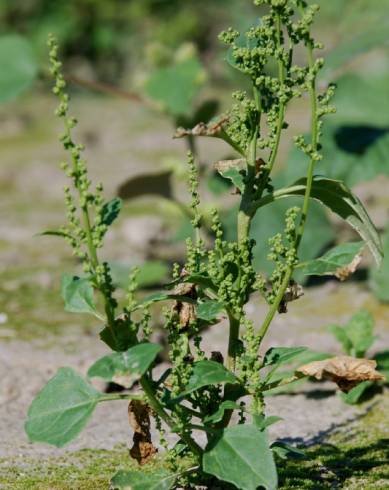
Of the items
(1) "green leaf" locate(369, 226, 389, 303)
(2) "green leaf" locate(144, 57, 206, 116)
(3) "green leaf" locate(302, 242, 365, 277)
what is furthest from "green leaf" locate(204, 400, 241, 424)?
(2) "green leaf" locate(144, 57, 206, 116)

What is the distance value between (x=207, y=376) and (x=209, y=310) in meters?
0.10

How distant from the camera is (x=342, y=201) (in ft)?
5.29

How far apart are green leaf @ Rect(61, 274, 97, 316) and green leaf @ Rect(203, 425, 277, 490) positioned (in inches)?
10.9

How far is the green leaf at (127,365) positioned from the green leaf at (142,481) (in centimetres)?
22

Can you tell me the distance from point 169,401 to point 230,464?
130mm

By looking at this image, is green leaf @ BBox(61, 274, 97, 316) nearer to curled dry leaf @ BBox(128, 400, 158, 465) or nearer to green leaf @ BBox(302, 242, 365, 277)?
curled dry leaf @ BBox(128, 400, 158, 465)

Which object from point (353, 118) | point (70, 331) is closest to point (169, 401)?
point (70, 331)

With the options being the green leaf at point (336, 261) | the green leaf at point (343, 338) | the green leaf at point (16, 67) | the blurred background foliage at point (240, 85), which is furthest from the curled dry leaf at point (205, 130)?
the green leaf at point (16, 67)

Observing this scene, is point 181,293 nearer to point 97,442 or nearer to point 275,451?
point 275,451

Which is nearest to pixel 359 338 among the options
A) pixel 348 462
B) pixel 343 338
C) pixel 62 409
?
pixel 343 338

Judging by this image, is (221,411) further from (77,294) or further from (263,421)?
(77,294)

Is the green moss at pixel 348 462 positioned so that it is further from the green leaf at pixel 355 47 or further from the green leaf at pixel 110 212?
the green leaf at pixel 355 47

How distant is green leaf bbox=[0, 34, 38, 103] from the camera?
133 inches

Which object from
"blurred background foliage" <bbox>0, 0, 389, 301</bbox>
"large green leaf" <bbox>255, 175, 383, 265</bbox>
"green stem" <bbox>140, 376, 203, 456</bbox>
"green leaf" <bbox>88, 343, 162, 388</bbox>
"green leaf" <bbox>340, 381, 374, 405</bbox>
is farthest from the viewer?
"blurred background foliage" <bbox>0, 0, 389, 301</bbox>
